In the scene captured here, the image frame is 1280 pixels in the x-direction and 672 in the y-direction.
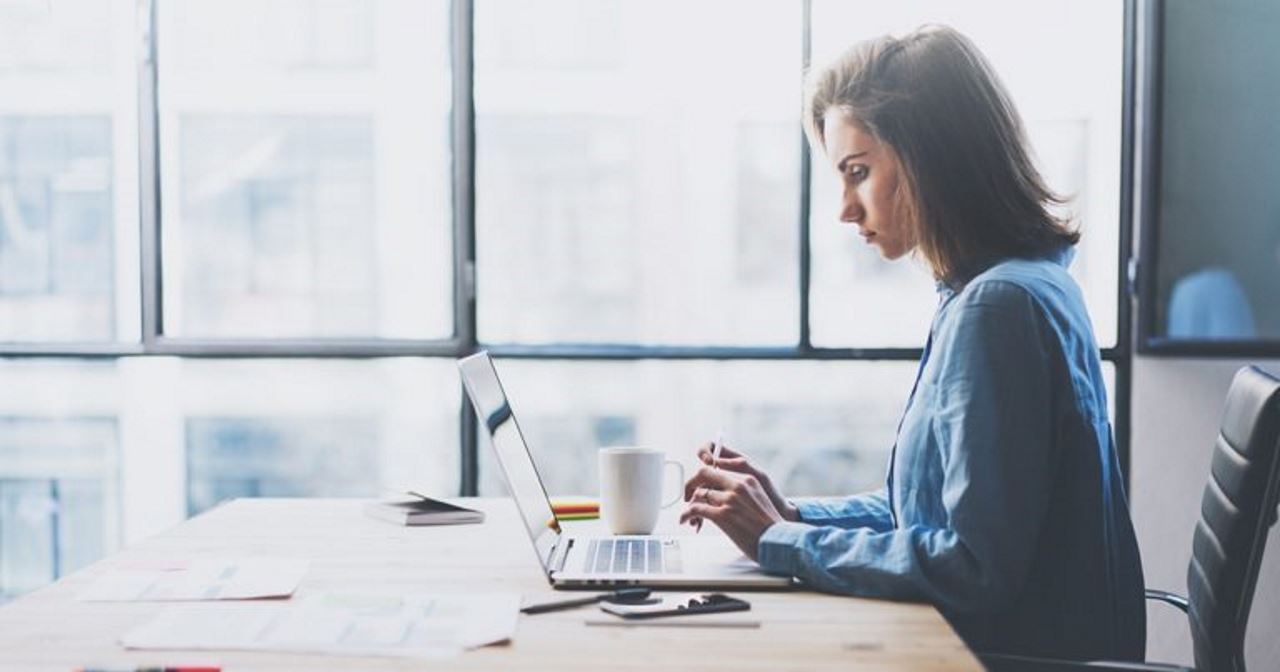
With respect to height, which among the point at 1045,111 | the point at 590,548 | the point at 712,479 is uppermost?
the point at 1045,111

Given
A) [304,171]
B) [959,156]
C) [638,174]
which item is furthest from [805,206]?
[959,156]

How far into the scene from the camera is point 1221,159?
2.89 m

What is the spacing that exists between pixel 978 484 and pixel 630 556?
44 cm

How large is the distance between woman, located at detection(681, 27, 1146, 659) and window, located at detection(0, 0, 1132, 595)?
142cm

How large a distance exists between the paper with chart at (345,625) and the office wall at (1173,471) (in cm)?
198

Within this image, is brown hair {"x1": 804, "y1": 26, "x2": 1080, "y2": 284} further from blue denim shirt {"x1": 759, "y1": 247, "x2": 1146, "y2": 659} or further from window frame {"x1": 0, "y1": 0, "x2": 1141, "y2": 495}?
window frame {"x1": 0, "y1": 0, "x2": 1141, "y2": 495}

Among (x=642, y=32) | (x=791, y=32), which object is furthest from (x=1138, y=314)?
(x=642, y=32)

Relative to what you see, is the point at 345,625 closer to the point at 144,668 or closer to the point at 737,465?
the point at 144,668

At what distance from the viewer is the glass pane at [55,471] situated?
339 cm

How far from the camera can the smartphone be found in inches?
51.8

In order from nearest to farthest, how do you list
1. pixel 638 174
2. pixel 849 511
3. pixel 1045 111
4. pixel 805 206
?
pixel 849 511
pixel 805 206
pixel 1045 111
pixel 638 174

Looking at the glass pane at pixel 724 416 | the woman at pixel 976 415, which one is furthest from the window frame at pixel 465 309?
the woman at pixel 976 415

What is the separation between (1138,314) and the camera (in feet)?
9.53

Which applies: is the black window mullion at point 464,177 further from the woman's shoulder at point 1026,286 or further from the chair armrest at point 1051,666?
the chair armrest at point 1051,666
